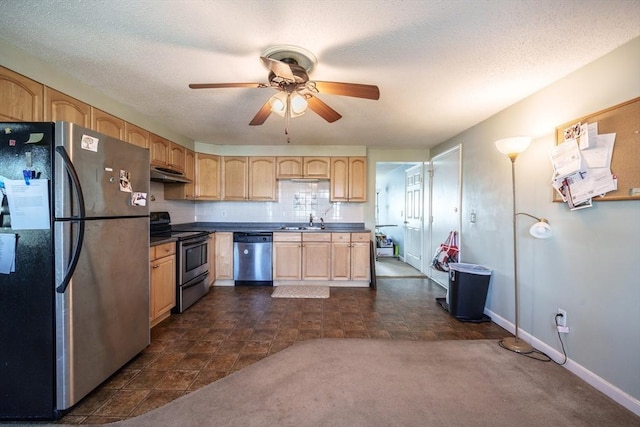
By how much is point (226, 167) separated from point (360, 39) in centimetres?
340

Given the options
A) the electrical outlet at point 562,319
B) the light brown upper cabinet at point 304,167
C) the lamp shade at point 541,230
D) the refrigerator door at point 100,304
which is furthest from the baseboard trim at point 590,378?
the refrigerator door at point 100,304

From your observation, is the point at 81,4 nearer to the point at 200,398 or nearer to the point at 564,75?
the point at 200,398

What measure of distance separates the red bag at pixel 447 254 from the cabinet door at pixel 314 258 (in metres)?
1.63

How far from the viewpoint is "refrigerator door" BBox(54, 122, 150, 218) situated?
61.1 inches

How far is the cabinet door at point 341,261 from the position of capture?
4.18 meters

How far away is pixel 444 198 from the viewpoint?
4.11 metres

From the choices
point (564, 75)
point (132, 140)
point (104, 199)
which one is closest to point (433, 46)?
point (564, 75)

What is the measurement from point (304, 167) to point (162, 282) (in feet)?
8.86

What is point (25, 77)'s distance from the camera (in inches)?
72.9

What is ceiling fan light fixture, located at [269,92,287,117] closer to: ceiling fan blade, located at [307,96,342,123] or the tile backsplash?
ceiling fan blade, located at [307,96,342,123]

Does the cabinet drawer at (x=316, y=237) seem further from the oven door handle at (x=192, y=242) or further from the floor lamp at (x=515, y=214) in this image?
the floor lamp at (x=515, y=214)

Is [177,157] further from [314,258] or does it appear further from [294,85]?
[294,85]

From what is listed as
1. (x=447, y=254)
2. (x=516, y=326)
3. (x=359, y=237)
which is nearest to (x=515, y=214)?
(x=516, y=326)

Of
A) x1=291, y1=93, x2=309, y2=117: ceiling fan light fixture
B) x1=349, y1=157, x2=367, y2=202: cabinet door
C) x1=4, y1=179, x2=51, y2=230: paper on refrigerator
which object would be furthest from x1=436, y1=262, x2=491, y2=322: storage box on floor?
x1=4, y1=179, x2=51, y2=230: paper on refrigerator
